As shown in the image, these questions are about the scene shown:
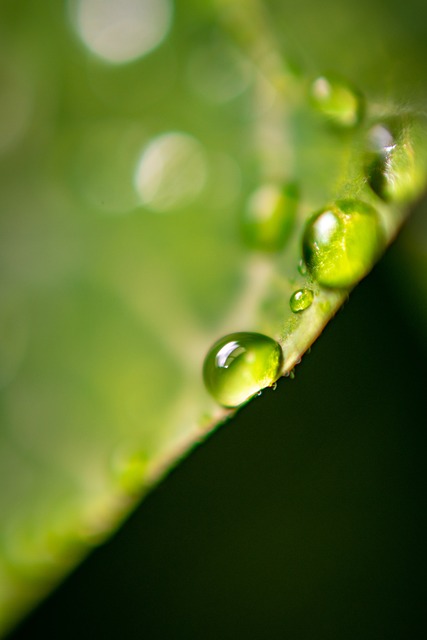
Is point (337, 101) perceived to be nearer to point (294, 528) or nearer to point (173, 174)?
point (173, 174)

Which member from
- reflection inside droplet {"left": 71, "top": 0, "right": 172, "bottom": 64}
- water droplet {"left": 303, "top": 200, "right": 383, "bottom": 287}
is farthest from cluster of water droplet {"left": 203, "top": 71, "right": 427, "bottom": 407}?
reflection inside droplet {"left": 71, "top": 0, "right": 172, "bottom": 64}

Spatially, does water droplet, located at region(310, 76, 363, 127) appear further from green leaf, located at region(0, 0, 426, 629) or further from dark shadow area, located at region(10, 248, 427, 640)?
dark shadow area, located at region(10, 248, 427, 640)

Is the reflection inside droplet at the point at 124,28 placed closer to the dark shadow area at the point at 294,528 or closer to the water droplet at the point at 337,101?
the water droplet at the point at 337,101

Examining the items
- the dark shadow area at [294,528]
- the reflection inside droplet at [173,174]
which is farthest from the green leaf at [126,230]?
the dark shadow area at [294,528]

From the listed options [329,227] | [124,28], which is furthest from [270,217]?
[124,28]

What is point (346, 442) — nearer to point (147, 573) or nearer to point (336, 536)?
point (336, 536)

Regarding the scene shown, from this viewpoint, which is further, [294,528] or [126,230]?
[294,528]
